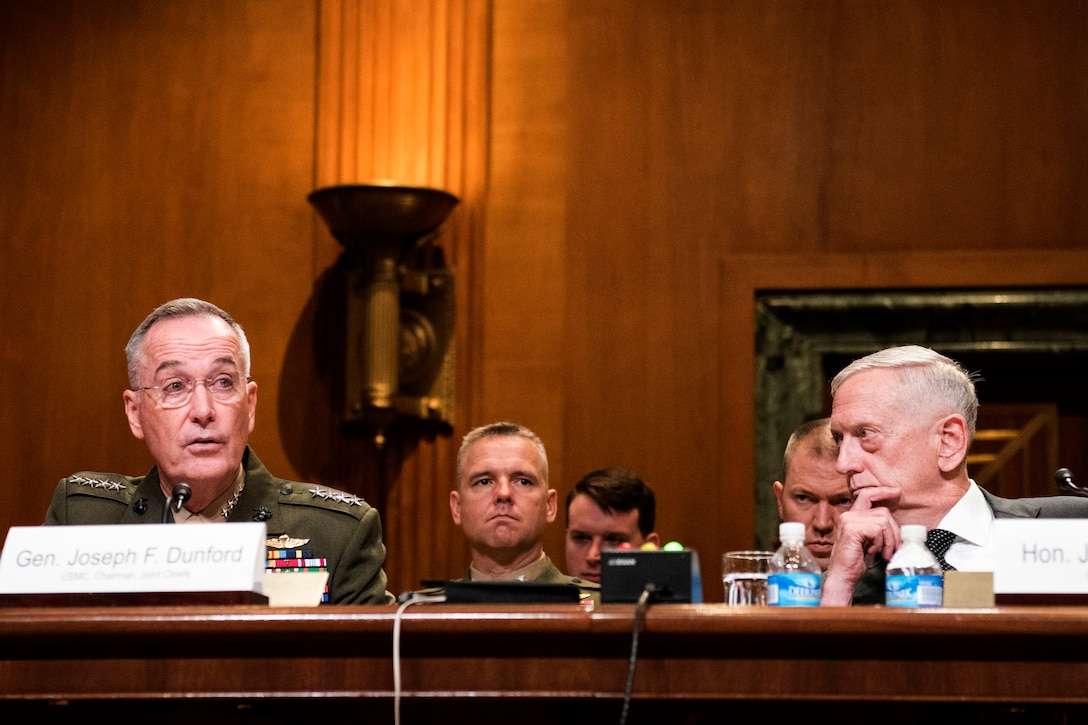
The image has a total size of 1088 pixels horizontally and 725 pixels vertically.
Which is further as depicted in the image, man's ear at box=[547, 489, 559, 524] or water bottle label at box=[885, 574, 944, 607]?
man's ear at box=[547, 489, 559, 524]

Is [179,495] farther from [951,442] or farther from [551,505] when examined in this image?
[551,505]

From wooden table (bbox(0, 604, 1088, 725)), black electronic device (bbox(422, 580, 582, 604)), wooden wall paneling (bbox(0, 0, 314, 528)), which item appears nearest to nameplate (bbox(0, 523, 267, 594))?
wooden table (bbox(0, 604, 1088, 725))

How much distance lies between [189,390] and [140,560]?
0.77 meters

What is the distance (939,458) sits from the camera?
2.54m

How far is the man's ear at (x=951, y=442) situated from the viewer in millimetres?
2533

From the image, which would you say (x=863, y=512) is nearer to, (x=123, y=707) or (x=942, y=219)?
(x=123, y=707)

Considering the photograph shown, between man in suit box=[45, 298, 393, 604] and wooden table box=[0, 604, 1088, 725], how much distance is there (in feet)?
2.65

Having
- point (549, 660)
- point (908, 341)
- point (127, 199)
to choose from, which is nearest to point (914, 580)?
point (549, 660)

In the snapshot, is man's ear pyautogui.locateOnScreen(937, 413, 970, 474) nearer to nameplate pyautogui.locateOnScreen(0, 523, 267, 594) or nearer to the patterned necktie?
the patterned necktie

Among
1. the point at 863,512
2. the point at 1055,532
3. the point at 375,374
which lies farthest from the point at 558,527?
the point at 1055,532

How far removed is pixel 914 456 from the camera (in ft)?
8.31

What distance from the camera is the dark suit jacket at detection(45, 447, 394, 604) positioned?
8.57 feet

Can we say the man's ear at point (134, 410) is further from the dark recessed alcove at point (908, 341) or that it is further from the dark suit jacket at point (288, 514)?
the dark recessed alcove at point (908, 341)

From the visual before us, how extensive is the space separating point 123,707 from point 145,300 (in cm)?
294
